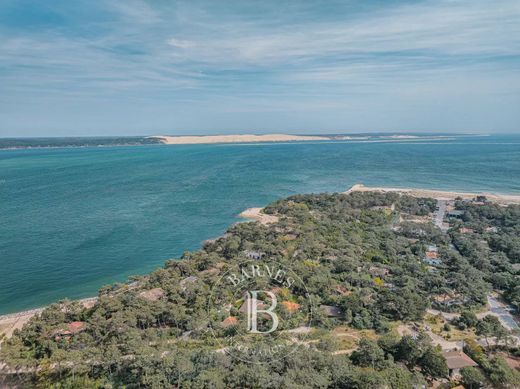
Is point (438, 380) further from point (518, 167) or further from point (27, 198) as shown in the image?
point (518, 167)

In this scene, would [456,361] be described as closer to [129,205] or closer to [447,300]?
[447,300]

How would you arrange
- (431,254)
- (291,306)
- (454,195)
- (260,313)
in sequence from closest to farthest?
(260,313) < (291,306) < (431,254) < (454,195)

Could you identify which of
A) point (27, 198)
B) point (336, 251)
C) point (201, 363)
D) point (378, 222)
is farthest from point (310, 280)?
point (27, 198)

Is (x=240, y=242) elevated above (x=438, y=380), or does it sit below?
above

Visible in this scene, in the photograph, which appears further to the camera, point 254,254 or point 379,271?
point 254,254

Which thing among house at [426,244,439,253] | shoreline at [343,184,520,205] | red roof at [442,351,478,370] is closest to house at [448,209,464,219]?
shoreline at [343,184,520,205]

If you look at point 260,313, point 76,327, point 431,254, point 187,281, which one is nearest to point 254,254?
point 187,281

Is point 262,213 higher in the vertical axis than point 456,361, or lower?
higher
